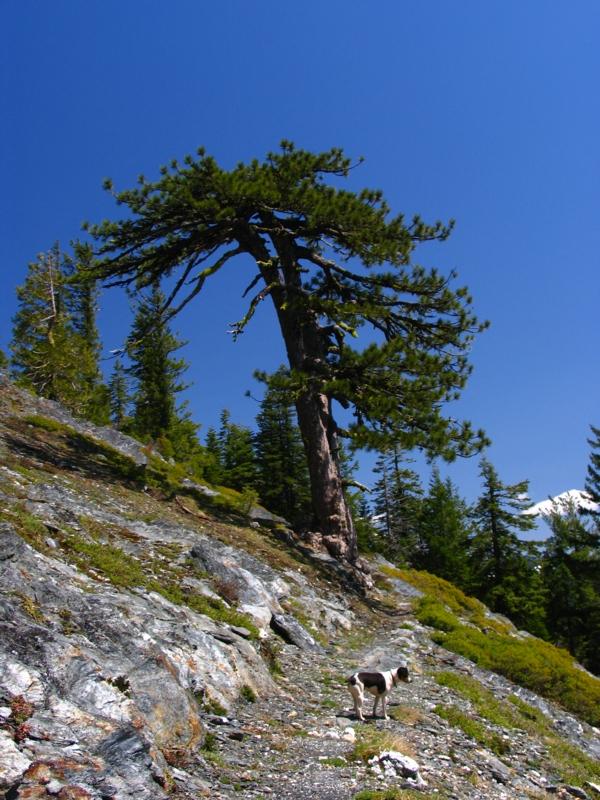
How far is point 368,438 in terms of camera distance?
16.6m

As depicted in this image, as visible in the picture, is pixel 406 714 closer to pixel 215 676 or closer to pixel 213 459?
pixel 215 676

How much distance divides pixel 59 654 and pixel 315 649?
21.6ft

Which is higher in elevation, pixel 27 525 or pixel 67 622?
pixel 27 525

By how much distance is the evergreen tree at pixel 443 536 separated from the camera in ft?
143

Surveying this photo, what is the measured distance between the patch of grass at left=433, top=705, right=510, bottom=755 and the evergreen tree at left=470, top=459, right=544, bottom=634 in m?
33.1

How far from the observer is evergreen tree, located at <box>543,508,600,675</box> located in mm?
45250

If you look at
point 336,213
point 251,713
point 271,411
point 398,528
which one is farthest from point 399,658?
point 398,528

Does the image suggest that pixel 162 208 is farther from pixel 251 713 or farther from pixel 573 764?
pixel 573 764

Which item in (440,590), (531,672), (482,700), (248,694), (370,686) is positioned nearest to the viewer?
(248,694)

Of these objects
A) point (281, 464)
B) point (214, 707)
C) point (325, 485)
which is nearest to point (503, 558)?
point (281, 464)

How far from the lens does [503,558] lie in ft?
136

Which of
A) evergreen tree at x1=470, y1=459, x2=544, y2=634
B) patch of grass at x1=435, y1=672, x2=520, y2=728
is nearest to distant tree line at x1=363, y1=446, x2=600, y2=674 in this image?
evergreen tree at x1=470, y1=459, x2=544, y2=634

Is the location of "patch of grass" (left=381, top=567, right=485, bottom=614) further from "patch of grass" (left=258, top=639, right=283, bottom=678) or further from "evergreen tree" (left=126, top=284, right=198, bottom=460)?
"evergreen tree" (left=126, top=284, right=198, bottom=460)

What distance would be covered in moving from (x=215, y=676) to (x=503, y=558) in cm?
3867
